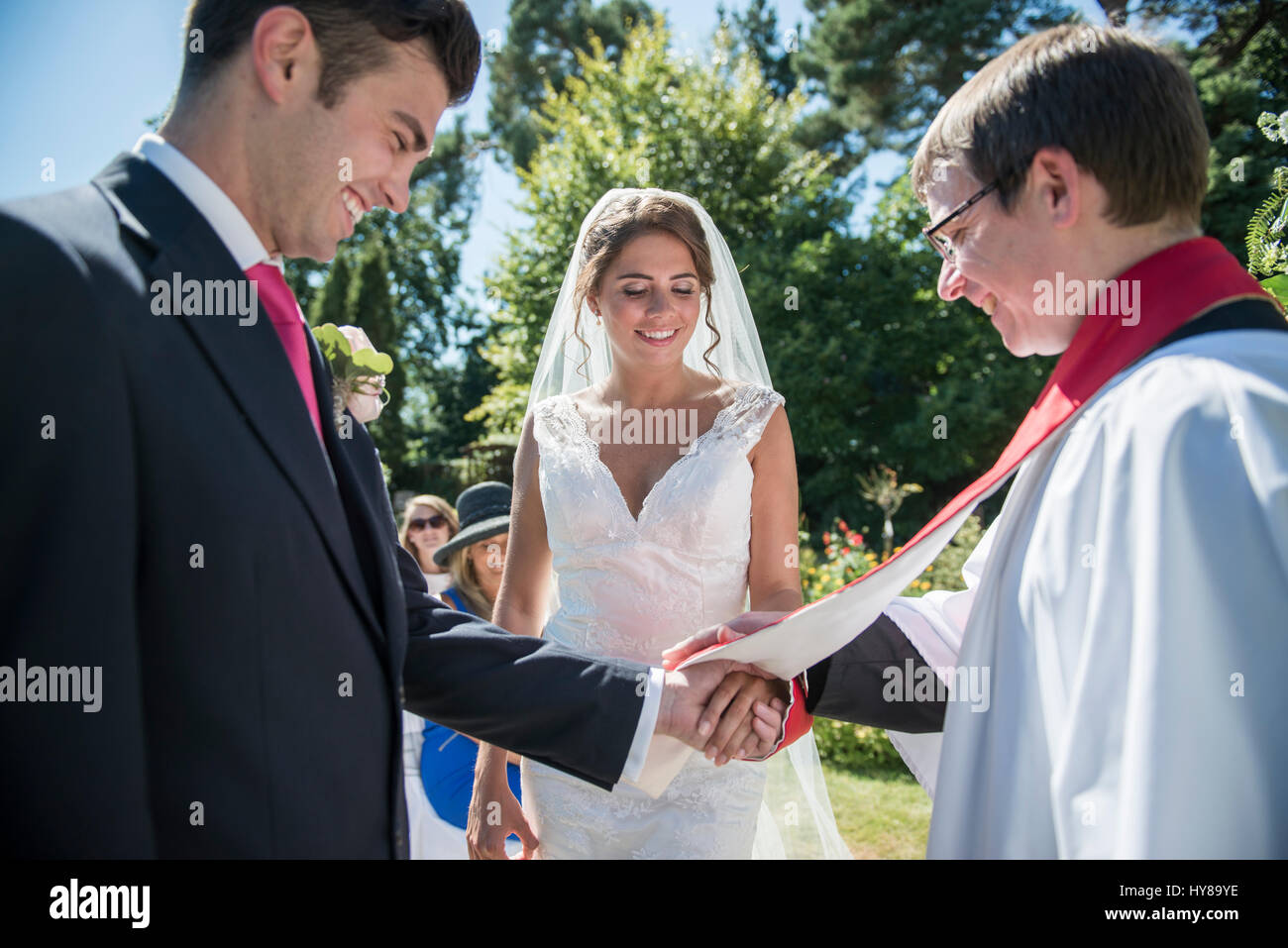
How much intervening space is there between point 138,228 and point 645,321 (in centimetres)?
196

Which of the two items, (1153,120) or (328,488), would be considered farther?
(1153,120)

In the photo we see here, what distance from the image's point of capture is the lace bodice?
10.1 feet

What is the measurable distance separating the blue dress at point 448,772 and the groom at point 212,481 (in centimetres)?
272

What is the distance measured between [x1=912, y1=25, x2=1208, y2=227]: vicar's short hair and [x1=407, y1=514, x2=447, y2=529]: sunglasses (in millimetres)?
5363

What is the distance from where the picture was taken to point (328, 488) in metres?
1.56

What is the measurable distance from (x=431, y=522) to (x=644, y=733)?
4738 millimetres

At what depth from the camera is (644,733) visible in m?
2.21

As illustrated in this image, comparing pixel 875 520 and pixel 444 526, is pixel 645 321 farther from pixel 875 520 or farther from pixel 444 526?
pixel 875 520

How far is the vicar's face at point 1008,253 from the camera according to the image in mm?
1872

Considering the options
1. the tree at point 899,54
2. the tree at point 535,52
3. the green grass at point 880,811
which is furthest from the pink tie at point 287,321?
the tree at point 535,52

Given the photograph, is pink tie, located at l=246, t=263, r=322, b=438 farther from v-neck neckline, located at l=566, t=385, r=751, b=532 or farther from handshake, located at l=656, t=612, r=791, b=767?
v-neck neckline, located at l=566, t=385, r=751, b=532

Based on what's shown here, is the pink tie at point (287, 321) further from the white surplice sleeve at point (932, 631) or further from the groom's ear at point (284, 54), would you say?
the white surplice sleeve at point (932, 631)
